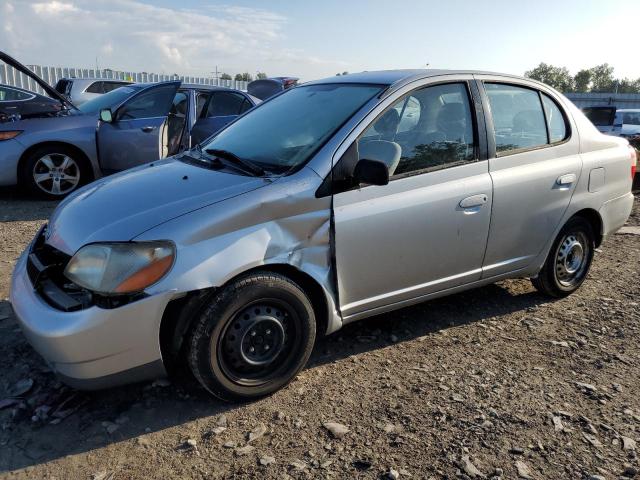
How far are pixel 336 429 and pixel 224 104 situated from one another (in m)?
6.26

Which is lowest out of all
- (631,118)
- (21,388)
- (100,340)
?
(21,388)

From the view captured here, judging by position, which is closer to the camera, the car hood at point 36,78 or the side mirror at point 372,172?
the side mirror at point 372,172

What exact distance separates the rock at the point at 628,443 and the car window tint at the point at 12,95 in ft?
24.1


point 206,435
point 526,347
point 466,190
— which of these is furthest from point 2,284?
point 526,347

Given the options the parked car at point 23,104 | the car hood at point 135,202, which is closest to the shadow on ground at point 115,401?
the car hood at point 135,202

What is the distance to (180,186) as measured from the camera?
2.99m

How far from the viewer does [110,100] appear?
773 centimetres

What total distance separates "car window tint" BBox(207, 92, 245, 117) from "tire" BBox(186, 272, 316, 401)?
560 centimetres

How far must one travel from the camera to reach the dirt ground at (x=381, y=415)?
2475mm

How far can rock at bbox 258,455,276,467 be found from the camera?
8.10 feet

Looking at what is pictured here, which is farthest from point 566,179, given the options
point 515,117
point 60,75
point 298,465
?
point 60,75

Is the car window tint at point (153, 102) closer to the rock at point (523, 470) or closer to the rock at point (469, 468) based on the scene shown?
the rock at point (469, 468)

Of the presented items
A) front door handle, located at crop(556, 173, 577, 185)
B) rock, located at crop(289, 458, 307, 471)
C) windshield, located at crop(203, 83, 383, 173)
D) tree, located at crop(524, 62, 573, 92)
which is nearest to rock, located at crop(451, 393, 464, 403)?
rock, located at crop(289, 458, 307, 471)

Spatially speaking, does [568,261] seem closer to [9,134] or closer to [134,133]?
[134,133]
